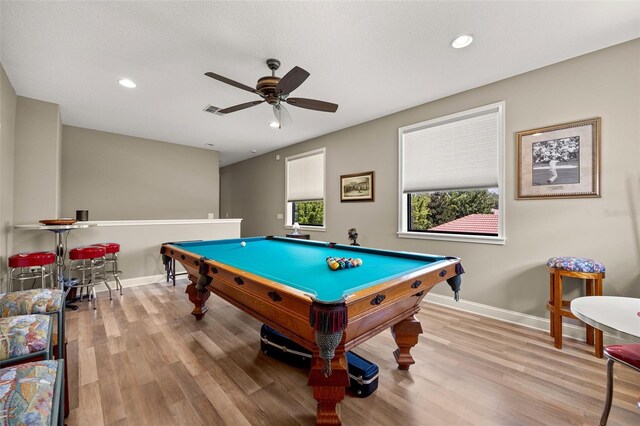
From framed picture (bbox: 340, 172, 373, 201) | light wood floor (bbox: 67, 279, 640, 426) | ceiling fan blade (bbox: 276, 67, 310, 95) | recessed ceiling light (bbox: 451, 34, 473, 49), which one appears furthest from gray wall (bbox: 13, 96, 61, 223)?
recessed ceiling light (bbox: 451, 34, 473, 49)

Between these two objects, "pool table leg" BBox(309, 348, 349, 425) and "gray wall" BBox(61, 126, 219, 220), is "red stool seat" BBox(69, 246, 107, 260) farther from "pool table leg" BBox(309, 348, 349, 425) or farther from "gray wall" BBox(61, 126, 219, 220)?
"pool table leg" BBox(309, 348, 349, 425)

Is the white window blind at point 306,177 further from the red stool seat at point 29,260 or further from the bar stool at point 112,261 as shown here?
the red stool seat at point 29,260

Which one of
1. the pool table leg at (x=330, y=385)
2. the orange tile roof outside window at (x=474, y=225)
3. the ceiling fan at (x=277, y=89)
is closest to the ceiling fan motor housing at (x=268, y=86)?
the ceiling fan at (x=277, y=89)

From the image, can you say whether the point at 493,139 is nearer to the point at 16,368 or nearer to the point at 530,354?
the point at 530,354

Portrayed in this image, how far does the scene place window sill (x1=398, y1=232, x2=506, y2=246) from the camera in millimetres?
2853

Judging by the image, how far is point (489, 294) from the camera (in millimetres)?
2904

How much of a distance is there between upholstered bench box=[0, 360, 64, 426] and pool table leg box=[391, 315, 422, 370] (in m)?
1.85

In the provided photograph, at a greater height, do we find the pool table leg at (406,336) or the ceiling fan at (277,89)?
the ceiling fan at (277,89)

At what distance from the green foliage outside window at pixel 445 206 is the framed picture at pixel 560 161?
41 cm

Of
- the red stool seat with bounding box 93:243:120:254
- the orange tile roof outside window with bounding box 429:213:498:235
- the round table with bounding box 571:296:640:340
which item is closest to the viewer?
the round table with bounding box 571:296:640:340

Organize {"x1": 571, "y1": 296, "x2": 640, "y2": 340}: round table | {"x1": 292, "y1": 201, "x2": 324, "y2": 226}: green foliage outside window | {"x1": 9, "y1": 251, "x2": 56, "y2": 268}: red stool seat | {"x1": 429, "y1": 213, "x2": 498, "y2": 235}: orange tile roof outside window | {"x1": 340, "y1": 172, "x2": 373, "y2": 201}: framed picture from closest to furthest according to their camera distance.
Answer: {"x1": 571, "y1": 296, "x2": 640, "y2": 340}: round table → {"x1": 9, "y1": 251, "x2": 56, "y2": 268}: red stool seat → {"x1": 429, "y1": 213, "x2": 498, "y2": 235}: orange tile roof outside window → {"x1": 340, "y1": 172, "x2": 373, "y2": 201}: framed picture → {"x1": 292, "y1": 201, "x2": 324, "y2": 226}: green foliage outside window

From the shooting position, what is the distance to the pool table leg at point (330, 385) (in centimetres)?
132

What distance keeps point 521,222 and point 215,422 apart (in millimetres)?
3118

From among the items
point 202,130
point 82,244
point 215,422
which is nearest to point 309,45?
point 215,422
